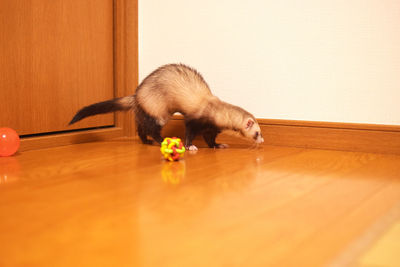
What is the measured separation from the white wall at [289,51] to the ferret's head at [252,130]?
0.59 feet

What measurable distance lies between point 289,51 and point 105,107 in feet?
2.68

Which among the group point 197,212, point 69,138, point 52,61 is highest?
point 52,61

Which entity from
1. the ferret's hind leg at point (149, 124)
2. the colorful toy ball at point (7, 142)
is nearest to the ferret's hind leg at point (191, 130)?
the ferret's hind leg at point (149, 124)

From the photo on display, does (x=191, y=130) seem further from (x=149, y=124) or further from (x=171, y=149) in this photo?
(x=171, y=149)

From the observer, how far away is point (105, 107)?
5.68ft

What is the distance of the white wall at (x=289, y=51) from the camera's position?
1630mm

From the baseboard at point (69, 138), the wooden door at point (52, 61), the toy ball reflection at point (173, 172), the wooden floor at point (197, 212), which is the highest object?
the wooden door at point (52, 61)

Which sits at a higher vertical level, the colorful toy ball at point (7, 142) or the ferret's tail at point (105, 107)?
the ferret's tail at point (105, 107)

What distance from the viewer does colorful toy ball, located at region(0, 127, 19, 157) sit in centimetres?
141

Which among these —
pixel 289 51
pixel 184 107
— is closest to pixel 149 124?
pixel 184 107

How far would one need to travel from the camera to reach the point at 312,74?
176cm

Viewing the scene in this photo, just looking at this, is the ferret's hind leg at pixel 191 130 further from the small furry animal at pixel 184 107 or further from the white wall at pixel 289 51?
the white wall at pixel 289 51

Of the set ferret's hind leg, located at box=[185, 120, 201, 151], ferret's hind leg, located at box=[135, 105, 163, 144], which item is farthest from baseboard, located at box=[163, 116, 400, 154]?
ferret's hind leg, located at box=[135, 105, 163, 144]

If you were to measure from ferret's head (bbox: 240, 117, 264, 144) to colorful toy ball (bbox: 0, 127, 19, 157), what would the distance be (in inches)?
33.9
